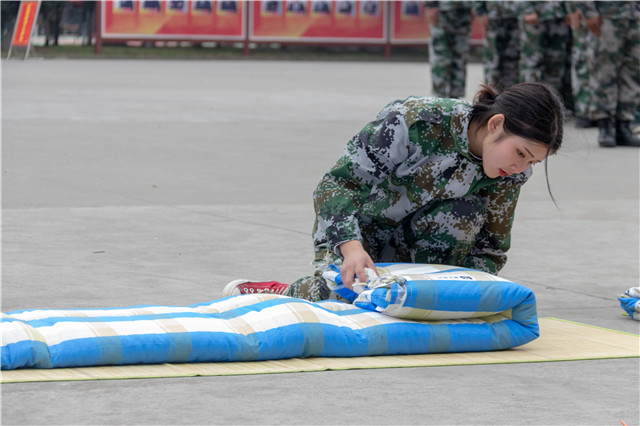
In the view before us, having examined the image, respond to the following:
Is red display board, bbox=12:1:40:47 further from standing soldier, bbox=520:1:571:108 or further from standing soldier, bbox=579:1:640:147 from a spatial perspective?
standing soldier, bbox=579:1:640:147

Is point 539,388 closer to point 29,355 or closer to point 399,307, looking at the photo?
point 399,307

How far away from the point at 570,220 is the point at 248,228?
1.68m

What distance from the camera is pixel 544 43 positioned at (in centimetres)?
1111

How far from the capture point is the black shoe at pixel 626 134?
9.72m

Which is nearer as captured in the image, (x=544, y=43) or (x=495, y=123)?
(x=495, y=123)

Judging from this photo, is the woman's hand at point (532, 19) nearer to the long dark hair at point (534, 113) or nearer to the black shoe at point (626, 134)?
the black shoe at point (626, 134)

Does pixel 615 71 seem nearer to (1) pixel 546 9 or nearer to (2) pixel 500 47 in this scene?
(1) pixel 546 9

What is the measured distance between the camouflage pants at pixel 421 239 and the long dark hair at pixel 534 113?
40 centimetres

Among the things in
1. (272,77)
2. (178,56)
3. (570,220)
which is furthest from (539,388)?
(178,56)

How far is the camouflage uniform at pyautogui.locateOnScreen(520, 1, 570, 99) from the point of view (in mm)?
10617

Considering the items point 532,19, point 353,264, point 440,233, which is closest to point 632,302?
point 440,233

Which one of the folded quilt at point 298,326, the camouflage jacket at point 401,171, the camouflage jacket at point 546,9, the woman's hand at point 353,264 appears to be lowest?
the folded quilt at point 298,326

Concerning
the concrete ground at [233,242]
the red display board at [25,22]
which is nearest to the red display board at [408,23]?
the red display board at [25,22]

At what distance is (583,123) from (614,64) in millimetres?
1467
